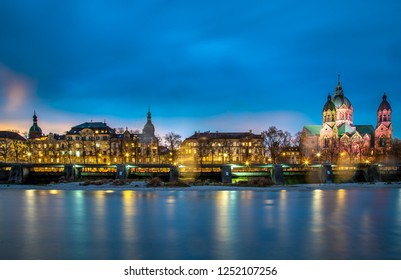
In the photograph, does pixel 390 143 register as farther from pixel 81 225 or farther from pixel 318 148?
pixel 81 225

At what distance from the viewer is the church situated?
3991 inches

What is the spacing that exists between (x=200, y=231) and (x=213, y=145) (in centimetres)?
9946

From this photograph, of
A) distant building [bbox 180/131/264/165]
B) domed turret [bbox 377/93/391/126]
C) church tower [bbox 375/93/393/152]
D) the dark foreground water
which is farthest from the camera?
domed turret [bbox 377/93/391/126]

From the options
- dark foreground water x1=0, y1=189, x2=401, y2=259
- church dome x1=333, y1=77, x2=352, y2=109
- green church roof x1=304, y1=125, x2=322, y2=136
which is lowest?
dark foreground water x1=0, y1=189, x2=401, y2=259

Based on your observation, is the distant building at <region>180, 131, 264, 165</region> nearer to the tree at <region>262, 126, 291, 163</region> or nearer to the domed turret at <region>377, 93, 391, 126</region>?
the tree at <region>262, 126, 291, 163</region>

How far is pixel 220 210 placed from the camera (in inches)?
1063

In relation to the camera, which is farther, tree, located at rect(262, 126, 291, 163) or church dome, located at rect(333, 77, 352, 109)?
church dome, located at rect(333, 77, 352, 109)

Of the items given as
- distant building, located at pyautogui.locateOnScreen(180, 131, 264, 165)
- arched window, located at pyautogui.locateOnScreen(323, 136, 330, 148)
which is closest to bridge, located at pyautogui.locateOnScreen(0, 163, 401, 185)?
arched window, located at pyautogui.locateOnScreen(323, 136, 330, 148)

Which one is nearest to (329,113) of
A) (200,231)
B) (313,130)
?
(313,130)

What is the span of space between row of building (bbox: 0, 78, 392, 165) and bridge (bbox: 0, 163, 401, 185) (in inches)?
1222

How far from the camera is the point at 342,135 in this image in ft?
365

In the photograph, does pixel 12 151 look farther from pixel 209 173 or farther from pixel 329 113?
pixel 329 113

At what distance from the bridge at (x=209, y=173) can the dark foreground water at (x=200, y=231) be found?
27.8 m

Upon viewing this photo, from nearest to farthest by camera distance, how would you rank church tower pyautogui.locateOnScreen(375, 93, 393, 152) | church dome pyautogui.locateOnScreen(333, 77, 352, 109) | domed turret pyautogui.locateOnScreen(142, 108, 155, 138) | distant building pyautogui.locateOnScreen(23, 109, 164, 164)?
distant building pyautogui.locateOnScreen(23, 109, 164, 164), church dome pyautogui.locateOnScreen(333, 77, 352, 109), domed turret pyautogui.locateOnScreen(142, 108, 155, 138), church tower pyautogui.locateOnScreen(375, 93, 393, 152)
